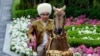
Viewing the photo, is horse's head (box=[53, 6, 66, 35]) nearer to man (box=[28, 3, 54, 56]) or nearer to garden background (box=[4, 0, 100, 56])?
man (box=[28, 3, 54, 56])

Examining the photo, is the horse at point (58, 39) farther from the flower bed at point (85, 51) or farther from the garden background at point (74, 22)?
the garden background at point (74, 22)

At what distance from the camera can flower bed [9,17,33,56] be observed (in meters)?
12.7

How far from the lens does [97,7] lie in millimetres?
17531

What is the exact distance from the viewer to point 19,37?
13992 millimetres

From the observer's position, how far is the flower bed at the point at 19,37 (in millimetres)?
12701

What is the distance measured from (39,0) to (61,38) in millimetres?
10721

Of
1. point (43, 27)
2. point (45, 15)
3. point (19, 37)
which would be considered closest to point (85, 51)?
point (19, 37)

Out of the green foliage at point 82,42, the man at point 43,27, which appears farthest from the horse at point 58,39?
the green foliage at point 82,42

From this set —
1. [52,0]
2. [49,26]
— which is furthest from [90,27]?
[49,26]

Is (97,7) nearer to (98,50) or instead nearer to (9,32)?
(9,32)

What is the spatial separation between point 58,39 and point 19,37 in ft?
20.9

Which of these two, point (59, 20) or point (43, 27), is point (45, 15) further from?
point (59, 20)

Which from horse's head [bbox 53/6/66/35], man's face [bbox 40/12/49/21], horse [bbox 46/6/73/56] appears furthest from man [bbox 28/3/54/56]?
horse's head [bbox 53/6/66/35]

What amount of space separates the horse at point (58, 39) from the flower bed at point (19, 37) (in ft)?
14.7
